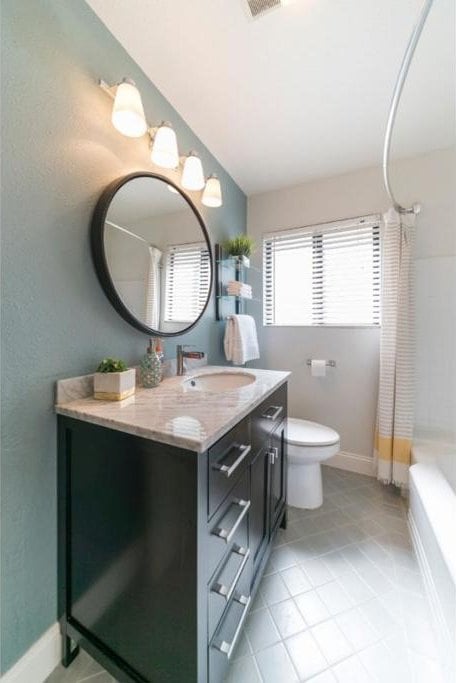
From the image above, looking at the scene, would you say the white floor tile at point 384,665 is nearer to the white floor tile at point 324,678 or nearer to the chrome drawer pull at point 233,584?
the white floor tile at point 324,678

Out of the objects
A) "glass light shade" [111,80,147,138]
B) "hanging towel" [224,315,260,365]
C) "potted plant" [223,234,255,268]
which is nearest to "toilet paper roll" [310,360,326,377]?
"hanging towel" [224,315,260,365]

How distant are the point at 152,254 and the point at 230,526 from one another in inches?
44.1

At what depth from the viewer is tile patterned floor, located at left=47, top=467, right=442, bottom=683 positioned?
0.86 metres

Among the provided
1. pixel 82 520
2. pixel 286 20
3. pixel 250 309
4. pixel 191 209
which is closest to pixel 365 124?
pixel 286 20

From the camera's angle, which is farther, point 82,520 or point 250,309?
point 250,309

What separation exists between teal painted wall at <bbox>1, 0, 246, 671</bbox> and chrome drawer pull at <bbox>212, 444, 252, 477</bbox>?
574 millimetres

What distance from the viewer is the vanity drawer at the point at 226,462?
666mm

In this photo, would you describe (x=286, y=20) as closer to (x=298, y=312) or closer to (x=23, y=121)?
(x=23, y=121)

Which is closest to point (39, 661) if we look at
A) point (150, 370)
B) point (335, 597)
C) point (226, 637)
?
point (226, 637)

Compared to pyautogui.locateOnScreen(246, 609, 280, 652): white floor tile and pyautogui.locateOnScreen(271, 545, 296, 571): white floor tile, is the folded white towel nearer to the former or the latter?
pyautogui.locateOnScreen(271, 545, 296, 571): white floor tile

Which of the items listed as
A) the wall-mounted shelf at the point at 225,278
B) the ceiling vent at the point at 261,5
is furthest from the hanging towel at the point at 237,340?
the ceiling vent at the point at 261,5

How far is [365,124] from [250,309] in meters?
1.42

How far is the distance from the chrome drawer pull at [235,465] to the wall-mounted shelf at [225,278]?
112cm

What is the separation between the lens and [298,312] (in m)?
2.21
